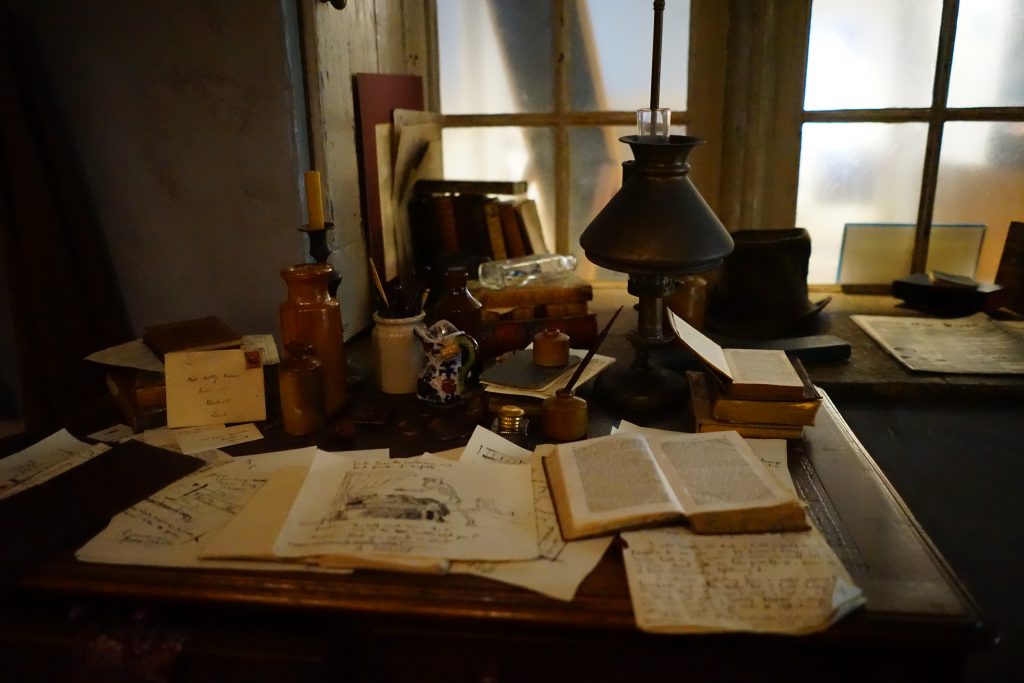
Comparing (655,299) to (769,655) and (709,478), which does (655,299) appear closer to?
(709,478)

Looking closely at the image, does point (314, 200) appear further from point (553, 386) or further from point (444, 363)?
point (553, 386)

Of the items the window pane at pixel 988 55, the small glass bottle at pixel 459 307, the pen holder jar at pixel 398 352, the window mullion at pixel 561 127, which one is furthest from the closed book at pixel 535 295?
the window pane at pixel 988 55

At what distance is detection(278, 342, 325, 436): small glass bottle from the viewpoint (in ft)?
4.19

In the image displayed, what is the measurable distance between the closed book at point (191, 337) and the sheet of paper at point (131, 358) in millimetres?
14

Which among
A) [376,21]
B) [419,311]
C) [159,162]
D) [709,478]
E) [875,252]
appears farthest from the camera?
[875,252]

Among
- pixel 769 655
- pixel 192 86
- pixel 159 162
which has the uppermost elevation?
pixel 192 86

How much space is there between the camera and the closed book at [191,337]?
1.39m

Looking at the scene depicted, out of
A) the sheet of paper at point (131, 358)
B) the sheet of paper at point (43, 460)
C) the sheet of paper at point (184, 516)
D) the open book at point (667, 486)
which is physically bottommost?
the sheet of paper at point (184, 516)

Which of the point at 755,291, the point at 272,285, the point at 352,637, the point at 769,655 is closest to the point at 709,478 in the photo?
the point at 769,655

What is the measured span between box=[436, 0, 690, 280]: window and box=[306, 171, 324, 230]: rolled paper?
984 mm

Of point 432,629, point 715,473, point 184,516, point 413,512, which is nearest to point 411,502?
point 413,512

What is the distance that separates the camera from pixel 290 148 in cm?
160

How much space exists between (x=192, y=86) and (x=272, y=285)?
41cm

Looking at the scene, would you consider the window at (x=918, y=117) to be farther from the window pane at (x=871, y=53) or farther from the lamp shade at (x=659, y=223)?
the lamp shade at (x=659, y=223)
